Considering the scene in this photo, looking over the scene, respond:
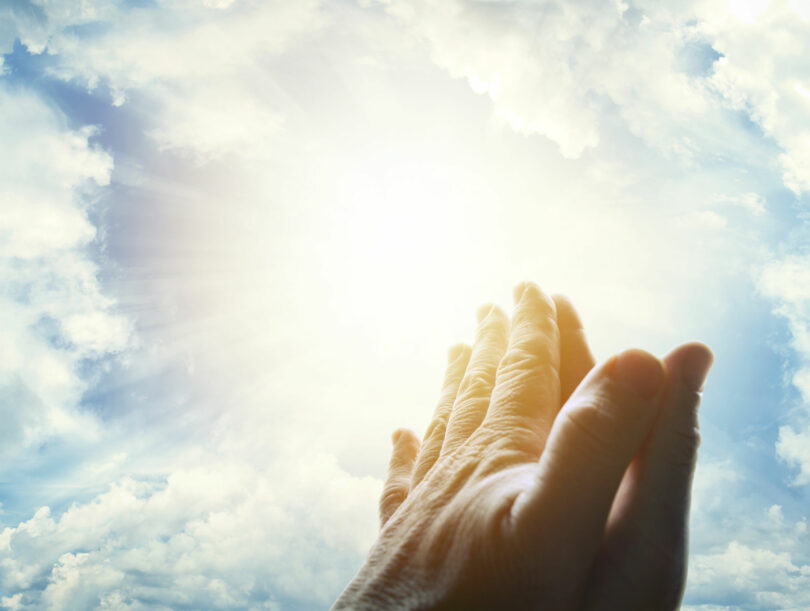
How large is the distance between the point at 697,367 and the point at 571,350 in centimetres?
110

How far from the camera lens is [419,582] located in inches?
76.9

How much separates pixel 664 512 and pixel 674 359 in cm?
65

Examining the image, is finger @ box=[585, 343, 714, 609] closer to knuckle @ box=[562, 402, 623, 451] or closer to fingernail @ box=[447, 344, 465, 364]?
knuckle @ box=[562, 402, 623, 451]

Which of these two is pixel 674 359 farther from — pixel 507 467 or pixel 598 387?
pixel 507 467

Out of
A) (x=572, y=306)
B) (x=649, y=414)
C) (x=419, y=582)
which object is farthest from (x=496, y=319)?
(x=419, y=582)

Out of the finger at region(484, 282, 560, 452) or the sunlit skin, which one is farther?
the finger at region(484, 282, 560, 452)

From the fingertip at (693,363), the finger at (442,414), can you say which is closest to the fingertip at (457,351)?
the finger at (442,414)

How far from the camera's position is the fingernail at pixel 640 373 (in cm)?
176

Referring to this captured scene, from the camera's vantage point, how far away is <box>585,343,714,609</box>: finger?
5.80ft

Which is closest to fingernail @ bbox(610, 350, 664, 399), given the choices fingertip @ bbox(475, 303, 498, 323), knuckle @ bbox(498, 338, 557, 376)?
knuckle @ bbox(498, 338, 557, 376)

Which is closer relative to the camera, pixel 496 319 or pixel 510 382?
pixel 510 382

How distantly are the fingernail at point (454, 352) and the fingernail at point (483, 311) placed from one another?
48 centimetres

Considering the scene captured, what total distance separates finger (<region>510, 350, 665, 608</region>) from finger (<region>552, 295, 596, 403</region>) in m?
1.05

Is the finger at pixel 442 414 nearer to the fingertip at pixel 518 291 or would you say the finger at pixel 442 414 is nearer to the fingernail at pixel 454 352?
the fingernail at pixel 454 352
